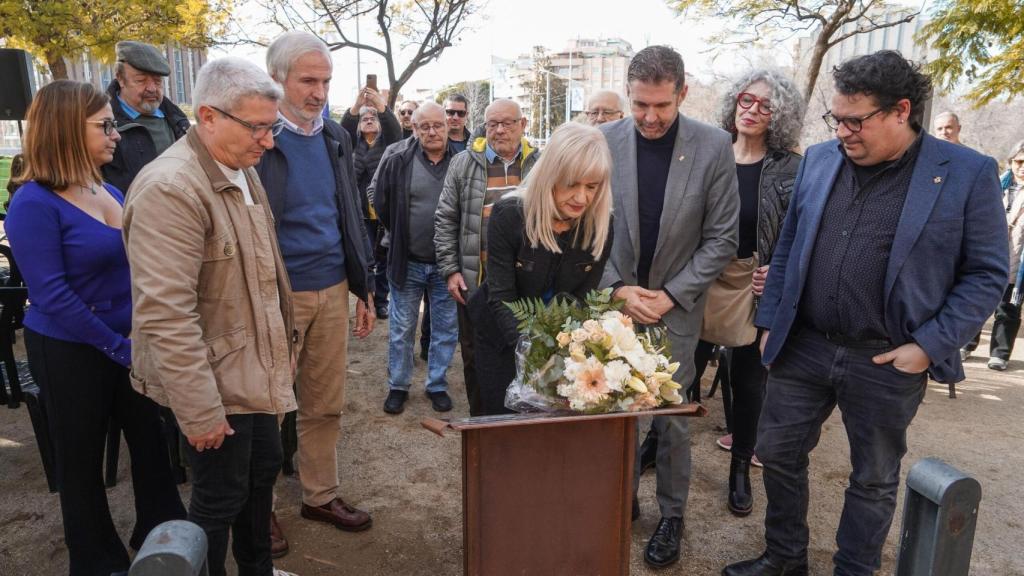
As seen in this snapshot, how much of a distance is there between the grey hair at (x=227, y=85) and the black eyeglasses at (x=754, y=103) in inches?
91.4

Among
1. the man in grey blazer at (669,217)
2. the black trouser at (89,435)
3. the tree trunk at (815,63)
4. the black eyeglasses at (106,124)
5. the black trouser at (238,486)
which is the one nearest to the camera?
the black trouser at (238,486)

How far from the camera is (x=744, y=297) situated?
11.5 feet

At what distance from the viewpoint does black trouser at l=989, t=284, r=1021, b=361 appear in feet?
20.1

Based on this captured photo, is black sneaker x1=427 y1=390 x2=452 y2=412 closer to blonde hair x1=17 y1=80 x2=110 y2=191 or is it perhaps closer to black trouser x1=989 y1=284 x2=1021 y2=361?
blonde hair x1=17 y1=80 x2=110 y2=191

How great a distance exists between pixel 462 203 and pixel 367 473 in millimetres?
1727

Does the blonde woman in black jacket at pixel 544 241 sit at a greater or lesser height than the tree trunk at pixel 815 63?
lesser

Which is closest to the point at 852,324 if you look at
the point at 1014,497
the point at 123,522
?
the point at 1014,497

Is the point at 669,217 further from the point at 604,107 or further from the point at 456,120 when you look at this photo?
the point at 456,120

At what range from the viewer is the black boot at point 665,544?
3057 mm

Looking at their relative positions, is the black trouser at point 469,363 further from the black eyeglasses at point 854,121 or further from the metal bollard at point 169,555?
the metal bollard at point 169,555

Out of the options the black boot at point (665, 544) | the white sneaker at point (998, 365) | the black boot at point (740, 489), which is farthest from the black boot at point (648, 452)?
the white sneaker at point (998, 365)

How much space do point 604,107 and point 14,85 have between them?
6.80m

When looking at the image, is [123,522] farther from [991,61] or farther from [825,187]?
[991,61]

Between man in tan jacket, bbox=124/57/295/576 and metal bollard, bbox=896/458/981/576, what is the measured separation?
1.83m
